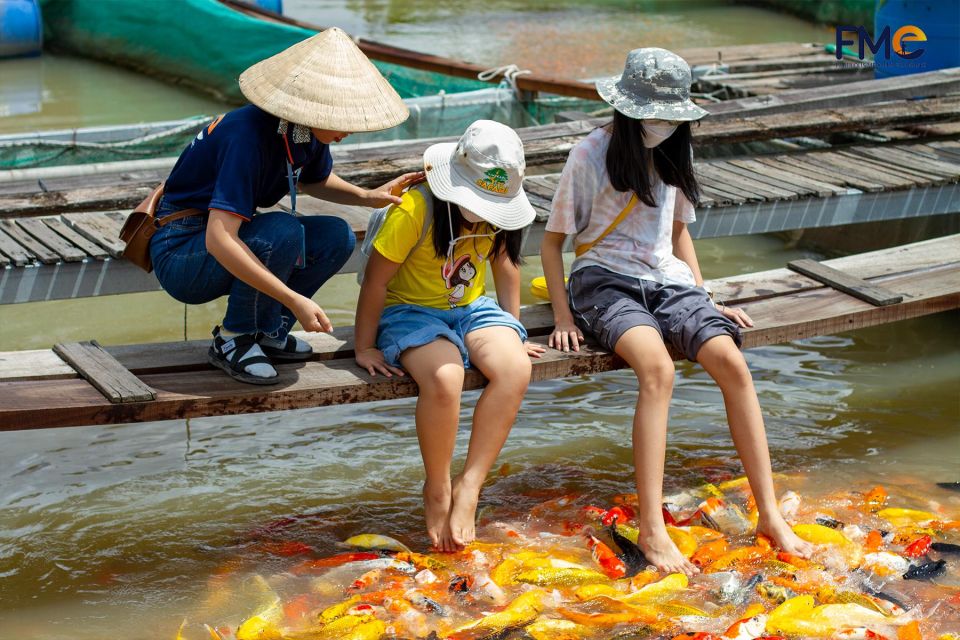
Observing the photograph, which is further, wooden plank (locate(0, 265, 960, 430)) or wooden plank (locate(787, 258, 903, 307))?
wooden plank (locate(787, 258, 903, 307))

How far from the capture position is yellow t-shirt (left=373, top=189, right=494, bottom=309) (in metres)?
3.83

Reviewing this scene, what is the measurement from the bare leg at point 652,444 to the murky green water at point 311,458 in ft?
2.73

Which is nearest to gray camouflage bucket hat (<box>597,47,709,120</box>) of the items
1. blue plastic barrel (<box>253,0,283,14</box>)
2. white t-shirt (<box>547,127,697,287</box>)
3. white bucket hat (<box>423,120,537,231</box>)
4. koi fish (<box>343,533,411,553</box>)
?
white t-shirt (<box>547,127,697,287</box>)

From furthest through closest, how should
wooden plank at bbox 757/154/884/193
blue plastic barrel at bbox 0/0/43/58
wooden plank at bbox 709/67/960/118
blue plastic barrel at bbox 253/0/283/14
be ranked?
blue plastic barrel at bbox 253/0/283/14, blue plastic barrel at bbox 0/0/43/58, wooden plank at bbox 709/67/960/118, wooden plank at bbox 757/154/884/193

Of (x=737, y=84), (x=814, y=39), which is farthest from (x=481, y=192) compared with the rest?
(x=814, y=39)

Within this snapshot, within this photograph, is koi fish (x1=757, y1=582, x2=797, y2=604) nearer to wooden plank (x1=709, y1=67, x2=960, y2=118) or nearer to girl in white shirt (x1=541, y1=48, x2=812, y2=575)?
girl in white shirt (x1=541, y1=48, x2=812, y2=575)

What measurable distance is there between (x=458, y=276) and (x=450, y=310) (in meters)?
0.12

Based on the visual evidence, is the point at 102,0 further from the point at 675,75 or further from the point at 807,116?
the point at 675,75

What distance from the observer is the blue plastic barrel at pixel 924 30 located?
27.0ft

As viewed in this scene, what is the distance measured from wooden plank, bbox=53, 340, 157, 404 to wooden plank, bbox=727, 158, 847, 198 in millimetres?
3759

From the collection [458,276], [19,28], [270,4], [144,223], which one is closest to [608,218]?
[458,276]

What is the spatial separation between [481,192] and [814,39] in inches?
560

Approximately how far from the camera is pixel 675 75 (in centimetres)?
416

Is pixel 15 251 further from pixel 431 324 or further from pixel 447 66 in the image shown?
pixel 447 66
